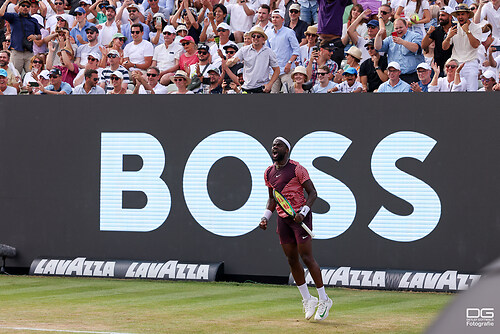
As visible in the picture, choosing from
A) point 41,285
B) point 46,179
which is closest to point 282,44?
point 46,179

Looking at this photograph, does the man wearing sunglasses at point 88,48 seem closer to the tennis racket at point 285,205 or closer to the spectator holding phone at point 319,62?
the spectator holding phone at point 319,62

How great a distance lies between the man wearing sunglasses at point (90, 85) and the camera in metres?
16.5

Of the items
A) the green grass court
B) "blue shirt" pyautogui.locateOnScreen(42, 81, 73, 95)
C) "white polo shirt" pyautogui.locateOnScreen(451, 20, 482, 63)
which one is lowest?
the green grass court

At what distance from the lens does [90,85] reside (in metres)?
16.6

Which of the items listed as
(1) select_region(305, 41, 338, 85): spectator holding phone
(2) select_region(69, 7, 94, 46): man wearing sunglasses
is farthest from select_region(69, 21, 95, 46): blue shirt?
(1) select_region(305, 41, 338, 85): spectator holding phone

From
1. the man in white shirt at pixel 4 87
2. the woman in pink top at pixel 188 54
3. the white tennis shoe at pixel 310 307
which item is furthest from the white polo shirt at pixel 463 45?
the man in white shirt at pixel 4 87

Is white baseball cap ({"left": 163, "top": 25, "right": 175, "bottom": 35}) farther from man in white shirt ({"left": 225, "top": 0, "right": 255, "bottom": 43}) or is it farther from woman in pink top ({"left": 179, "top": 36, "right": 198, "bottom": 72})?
man in white shirt ({"left": 225, "top": 0, "right": 255, "bottom": 43})

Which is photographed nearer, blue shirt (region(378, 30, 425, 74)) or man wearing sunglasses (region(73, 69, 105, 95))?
blue shirt (region(378, 30, 425, 74))

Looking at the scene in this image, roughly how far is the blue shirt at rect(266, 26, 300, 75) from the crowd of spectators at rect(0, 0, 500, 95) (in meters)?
0.02

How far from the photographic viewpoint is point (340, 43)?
653 inches

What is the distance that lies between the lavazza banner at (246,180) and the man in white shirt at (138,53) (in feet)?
9.09

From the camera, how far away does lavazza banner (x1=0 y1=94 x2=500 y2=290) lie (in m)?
13.3

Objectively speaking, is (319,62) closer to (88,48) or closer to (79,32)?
(88,48)

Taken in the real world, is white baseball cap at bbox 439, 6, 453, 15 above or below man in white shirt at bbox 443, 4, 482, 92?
above
